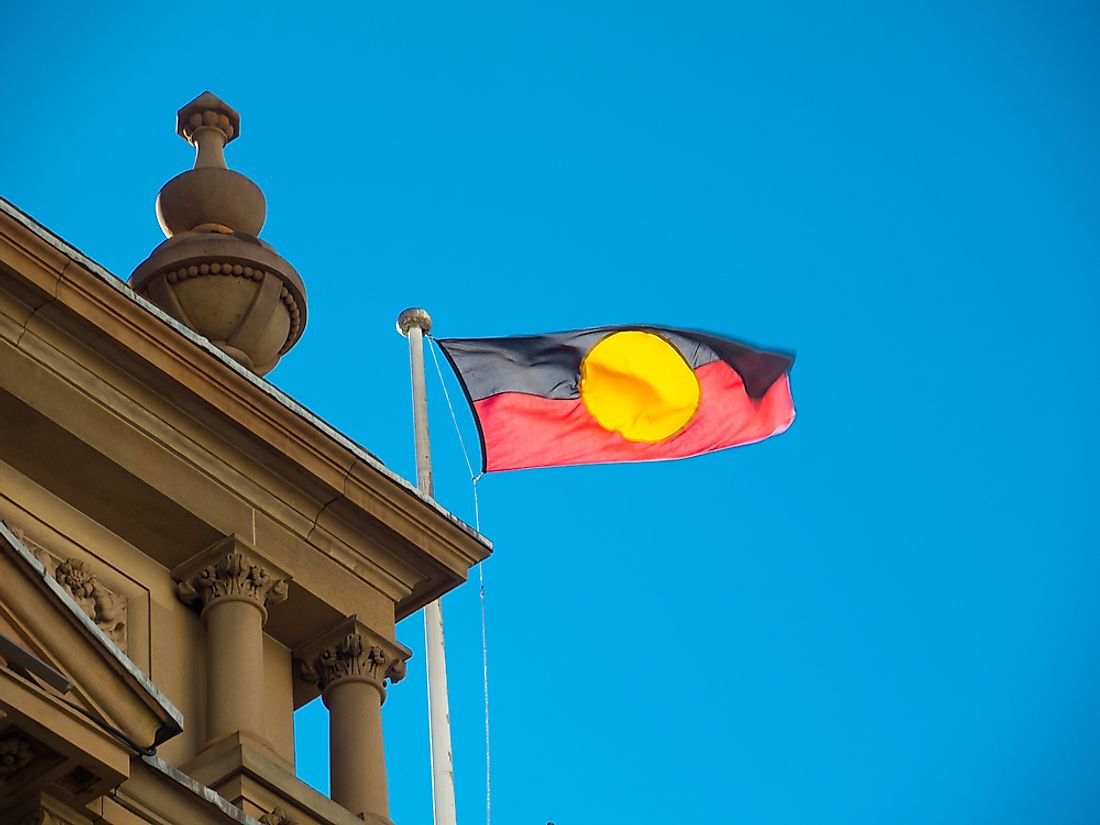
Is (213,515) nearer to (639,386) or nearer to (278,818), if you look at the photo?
(278,818)

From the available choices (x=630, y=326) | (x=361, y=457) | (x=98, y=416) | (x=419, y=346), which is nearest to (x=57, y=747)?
(x=98, y=416)

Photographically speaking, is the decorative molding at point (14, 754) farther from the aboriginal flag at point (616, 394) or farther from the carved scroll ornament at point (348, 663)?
the aboriginal flag at point (616, 394)

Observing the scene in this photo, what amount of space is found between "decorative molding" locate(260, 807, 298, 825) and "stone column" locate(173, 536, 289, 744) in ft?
2.25

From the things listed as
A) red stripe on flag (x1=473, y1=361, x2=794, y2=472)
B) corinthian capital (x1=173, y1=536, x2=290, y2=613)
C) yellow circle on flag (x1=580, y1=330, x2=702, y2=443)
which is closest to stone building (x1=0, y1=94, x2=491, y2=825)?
corinthian capital (x1=173, y1=536, x2=290, y2=613)

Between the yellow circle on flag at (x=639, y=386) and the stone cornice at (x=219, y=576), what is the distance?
6786 mm

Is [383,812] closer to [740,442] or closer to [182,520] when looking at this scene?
[182,520]

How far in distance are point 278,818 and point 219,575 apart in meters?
2.24

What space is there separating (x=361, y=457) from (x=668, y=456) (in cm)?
578

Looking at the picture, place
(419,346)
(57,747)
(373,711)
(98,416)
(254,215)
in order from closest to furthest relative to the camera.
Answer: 1. (57,747)
2. (98,416)
3. (373,711)
4. (254,215)
5. (419,346)

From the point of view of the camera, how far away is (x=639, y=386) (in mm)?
29109

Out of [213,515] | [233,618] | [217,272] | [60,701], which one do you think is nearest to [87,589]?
[233,618]

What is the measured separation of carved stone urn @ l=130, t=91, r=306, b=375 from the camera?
81.8 ft

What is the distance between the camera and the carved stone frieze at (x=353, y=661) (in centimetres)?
2384

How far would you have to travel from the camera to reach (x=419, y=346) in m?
28.5
